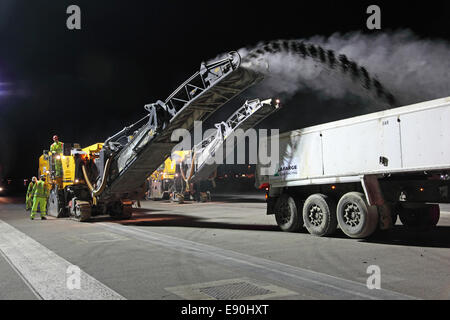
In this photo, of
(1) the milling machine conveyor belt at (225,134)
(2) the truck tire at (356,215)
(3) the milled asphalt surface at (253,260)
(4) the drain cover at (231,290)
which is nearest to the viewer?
(4) the drain cover at (231,290)

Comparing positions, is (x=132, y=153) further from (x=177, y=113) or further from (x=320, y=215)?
(x=320, y=215)

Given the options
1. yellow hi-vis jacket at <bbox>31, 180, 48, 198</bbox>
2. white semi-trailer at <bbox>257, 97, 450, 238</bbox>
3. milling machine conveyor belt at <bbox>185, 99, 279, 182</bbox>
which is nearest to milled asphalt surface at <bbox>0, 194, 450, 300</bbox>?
white semi-trailer at <bbox>257, 97, 450, 238</bbox>

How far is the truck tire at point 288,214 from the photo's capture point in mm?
11016

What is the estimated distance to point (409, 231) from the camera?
10.6 metres

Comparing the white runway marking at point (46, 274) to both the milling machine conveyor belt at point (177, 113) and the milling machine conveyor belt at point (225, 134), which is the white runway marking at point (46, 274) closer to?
the milling machine conveyor belt at point (177, 113)

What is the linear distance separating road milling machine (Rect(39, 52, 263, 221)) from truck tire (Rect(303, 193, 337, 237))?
3.51 m

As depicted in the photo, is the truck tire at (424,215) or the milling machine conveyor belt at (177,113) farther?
the milling machine conveyor belt at (177,113)

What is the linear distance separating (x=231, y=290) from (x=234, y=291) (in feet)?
0.19

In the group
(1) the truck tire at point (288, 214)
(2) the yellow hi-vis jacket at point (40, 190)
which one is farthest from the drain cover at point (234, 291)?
(2) the yellow hi-vis jacket at point (40, 190)

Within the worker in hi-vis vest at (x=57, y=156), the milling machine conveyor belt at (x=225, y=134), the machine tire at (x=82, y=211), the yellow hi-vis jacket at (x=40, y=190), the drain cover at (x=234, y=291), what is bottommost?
the drain cover at (x=234, y=291)

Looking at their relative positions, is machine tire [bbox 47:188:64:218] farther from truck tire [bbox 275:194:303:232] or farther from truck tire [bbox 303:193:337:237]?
truck tire [bbox 303:193:337:237]

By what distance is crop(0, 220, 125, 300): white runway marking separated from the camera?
5188 millimetres
